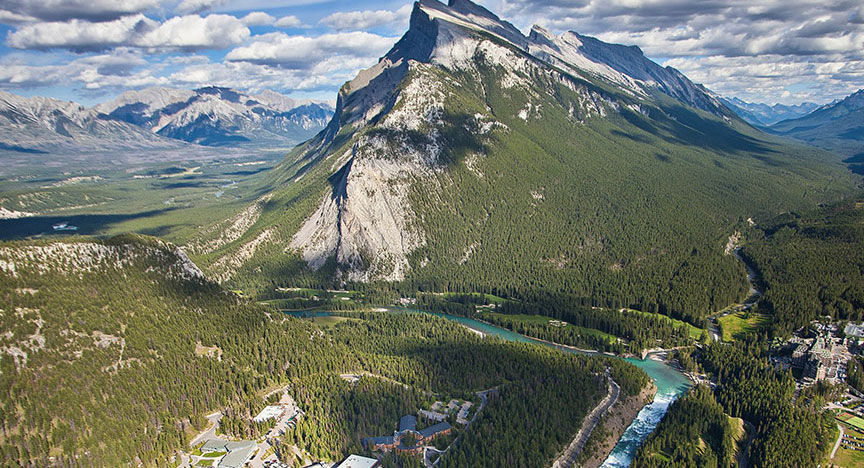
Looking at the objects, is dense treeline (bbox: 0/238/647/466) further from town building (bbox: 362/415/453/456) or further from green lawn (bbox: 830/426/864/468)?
green lawn (bbox: 830/426/864/468)

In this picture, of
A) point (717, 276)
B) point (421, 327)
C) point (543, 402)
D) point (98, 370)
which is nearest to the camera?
point (98, 370)

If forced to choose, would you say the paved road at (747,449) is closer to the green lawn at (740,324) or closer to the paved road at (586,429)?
the paved road at (586,429)

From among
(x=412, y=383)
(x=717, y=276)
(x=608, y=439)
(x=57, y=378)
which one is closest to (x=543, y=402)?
(x=608, y=439)

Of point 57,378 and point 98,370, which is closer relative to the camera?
point 57,378

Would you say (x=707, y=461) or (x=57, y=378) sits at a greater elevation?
(x=57, y=378)

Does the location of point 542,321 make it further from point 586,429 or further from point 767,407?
point 767,407

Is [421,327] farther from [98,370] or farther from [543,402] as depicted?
[98,370]

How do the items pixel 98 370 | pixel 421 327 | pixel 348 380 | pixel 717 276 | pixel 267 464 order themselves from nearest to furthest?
pixel 267 464
pixel 98 370
pixel 348 380
pixel 421 327
pixel 717 276
